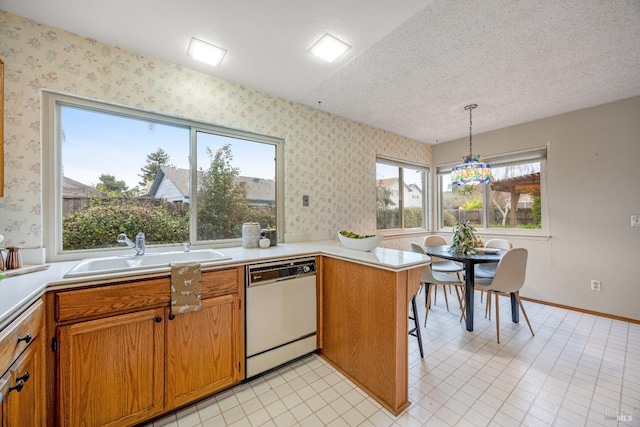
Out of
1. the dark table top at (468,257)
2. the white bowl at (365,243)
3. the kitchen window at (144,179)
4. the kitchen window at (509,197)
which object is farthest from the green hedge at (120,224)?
the kitchen window at (509,197)

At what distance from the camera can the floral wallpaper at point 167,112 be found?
156cm

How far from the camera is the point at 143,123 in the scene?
2051mm

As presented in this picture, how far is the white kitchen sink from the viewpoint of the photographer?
56.4 inches

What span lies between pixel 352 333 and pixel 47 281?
1744mm

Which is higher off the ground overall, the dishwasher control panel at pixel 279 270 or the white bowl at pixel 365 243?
the white bowl at pixel 365 243

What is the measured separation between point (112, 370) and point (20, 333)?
53cm

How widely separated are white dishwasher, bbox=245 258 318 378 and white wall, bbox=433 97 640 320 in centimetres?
324

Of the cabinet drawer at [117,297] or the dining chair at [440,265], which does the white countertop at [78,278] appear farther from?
the dining chair at [440,265]

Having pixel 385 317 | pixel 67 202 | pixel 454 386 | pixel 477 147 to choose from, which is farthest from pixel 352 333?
pixel 477 147

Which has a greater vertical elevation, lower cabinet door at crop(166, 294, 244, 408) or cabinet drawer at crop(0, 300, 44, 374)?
cabinet drawer at crop(0, 300, 44, 374)

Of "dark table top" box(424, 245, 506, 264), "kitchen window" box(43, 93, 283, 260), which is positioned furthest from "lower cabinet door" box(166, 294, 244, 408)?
"dark table top" box(424, 245, 506, 264)

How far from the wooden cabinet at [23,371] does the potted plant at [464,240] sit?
3195 millimetres

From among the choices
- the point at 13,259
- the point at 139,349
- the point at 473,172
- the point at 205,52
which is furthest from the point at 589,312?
the point at 13,259

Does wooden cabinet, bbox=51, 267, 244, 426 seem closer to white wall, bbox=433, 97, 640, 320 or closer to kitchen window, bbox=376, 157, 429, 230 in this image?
kitchen window, bbox=376, 157, 429, 230
